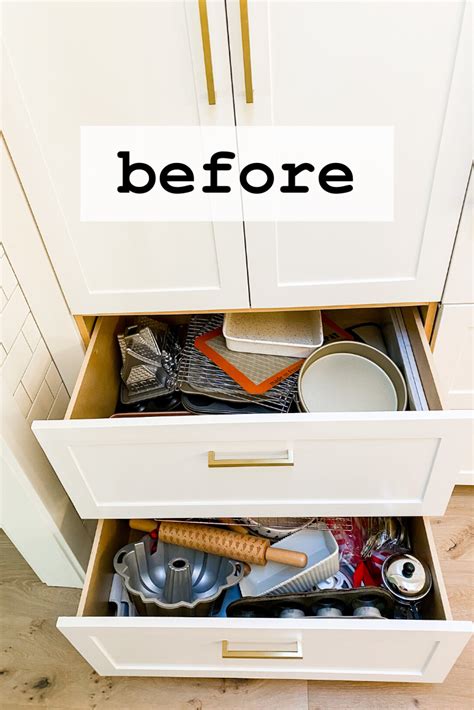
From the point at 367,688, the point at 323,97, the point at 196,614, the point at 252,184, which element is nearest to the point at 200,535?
the point at 196,614

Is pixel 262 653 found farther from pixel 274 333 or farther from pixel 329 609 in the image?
pixel 274 333

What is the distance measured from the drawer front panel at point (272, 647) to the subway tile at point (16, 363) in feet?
1.26

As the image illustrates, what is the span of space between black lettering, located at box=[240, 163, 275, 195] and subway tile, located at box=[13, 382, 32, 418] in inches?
19.5

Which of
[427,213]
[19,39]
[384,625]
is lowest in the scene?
[384,625]

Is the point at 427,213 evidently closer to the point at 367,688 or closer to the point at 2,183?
the point at 2,183

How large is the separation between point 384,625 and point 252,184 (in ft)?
2.24

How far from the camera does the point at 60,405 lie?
4.02 ft

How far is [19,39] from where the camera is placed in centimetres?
82

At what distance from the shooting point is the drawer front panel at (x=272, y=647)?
953 millimetres

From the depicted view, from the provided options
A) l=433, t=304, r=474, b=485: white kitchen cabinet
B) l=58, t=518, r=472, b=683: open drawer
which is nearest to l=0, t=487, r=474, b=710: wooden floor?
l=58, t=518, r=472, b=683: open drawer

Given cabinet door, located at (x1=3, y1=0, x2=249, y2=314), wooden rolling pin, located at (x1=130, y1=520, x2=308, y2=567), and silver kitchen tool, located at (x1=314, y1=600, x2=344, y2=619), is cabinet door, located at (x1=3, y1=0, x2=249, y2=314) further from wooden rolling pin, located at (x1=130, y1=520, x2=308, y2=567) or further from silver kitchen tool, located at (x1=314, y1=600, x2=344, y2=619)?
silver kitchen tool, located at (x1=314, y1=600, x2=344, y2=619)

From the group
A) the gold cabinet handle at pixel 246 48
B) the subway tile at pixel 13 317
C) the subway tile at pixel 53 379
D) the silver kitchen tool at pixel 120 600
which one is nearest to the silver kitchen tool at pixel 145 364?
the subway tile at pixel 53 379

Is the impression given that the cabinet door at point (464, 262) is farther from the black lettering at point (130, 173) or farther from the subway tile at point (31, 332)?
the subway tile at point (31, 332)

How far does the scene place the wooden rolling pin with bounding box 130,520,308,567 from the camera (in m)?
1.13
